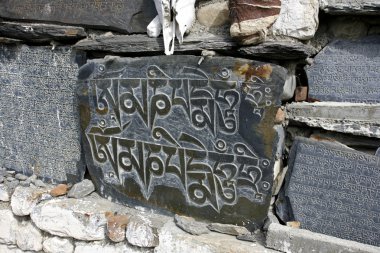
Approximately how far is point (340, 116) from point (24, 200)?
198cm

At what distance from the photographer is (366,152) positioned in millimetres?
2141

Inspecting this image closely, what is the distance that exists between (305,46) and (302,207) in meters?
0.81

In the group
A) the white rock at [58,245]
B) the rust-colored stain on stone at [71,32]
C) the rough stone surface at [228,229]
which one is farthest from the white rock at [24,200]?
the rough stone surface at [228,229]

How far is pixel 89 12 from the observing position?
2.58 meters

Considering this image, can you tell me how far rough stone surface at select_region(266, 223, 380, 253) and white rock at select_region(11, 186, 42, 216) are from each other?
4.97 ft

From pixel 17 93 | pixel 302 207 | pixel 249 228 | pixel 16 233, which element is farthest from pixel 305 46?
pixel 16 233

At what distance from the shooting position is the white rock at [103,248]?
246 cm

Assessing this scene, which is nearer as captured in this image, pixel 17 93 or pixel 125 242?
pixel 125 242

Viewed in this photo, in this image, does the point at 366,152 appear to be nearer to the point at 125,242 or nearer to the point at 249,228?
the point at 249,228

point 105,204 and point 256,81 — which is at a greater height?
point 256,81

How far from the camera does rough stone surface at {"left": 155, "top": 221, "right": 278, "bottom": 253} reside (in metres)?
2.16

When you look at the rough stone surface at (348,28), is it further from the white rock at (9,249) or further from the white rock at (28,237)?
the white rock at (9,249)

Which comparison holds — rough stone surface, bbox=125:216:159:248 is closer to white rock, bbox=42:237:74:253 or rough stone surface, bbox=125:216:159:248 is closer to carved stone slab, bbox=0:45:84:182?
white rock, bbox=42:237:74:253

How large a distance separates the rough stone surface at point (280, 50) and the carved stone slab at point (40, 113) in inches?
44.4
